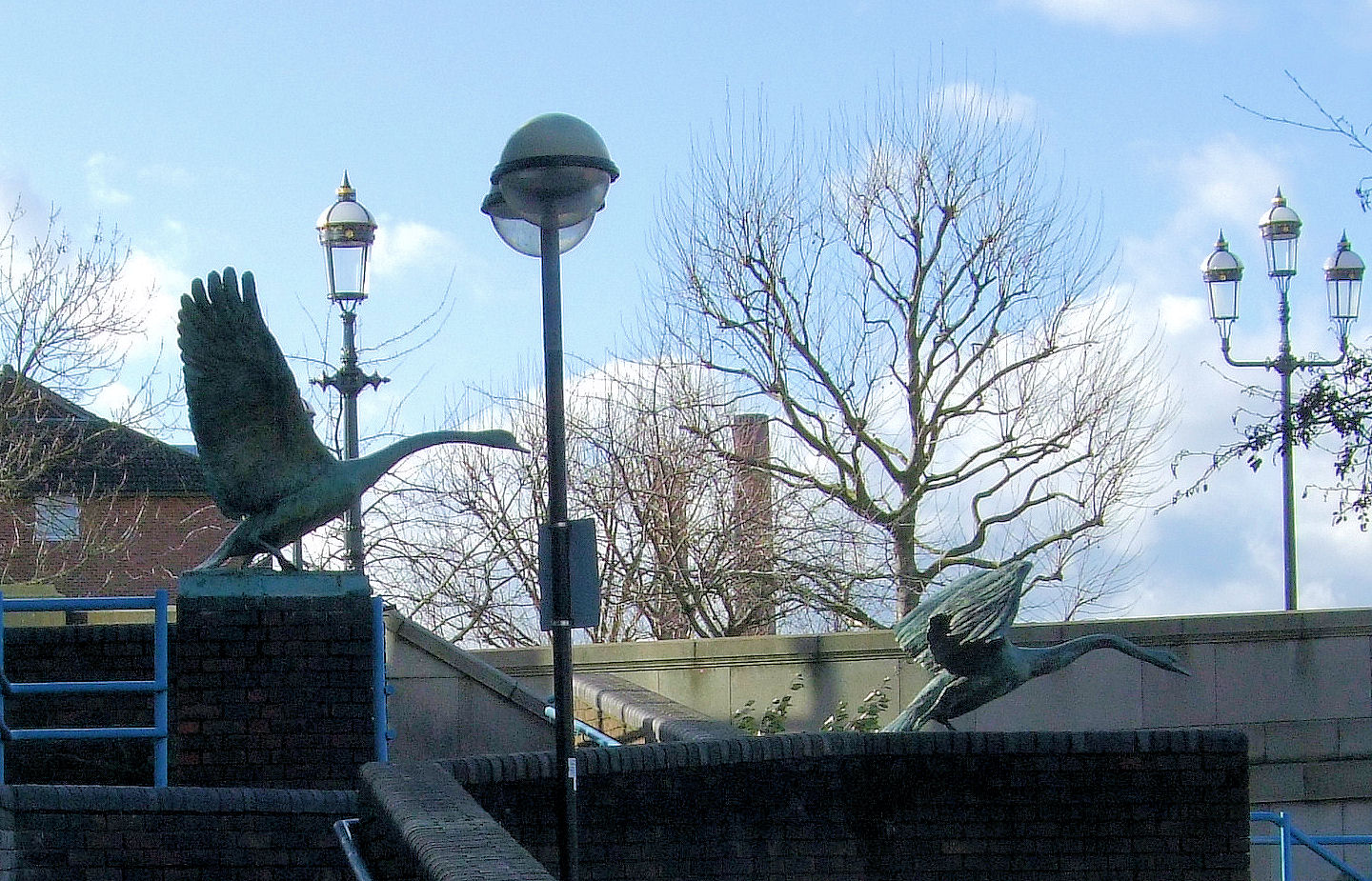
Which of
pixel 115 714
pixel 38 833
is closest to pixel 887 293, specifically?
pixel 115 714

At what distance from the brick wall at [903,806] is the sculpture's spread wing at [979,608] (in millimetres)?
1456

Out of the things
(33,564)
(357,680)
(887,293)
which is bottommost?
(357,680)

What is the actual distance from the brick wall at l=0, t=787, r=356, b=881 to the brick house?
1250 cm

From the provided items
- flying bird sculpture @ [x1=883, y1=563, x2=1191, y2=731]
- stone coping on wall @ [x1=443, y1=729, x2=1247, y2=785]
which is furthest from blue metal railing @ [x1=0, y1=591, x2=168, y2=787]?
flying bird sculpture @ [x1=883, y1=563, x2=1191, y2=731]

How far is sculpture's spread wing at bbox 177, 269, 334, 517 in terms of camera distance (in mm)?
8789

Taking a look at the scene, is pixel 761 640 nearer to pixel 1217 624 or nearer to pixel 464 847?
pixel 1217 624

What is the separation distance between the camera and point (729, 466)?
956 inches

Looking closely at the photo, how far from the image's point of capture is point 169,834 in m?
8.02

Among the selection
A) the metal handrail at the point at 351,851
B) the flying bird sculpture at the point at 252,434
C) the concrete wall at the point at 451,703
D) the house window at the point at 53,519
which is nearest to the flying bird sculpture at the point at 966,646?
the flying bird sculpture at the point at 252,434

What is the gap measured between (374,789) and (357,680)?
2.24m

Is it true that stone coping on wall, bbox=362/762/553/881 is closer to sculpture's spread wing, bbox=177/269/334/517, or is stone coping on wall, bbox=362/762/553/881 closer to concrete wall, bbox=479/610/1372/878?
sculpture's spread wing, bbox=177/269/334/517

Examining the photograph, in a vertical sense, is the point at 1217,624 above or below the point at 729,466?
below

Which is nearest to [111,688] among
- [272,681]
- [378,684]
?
[272,681]

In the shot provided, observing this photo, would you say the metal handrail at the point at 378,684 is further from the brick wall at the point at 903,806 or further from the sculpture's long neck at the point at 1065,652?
the sculpture's long neck at the point at 1065,652
